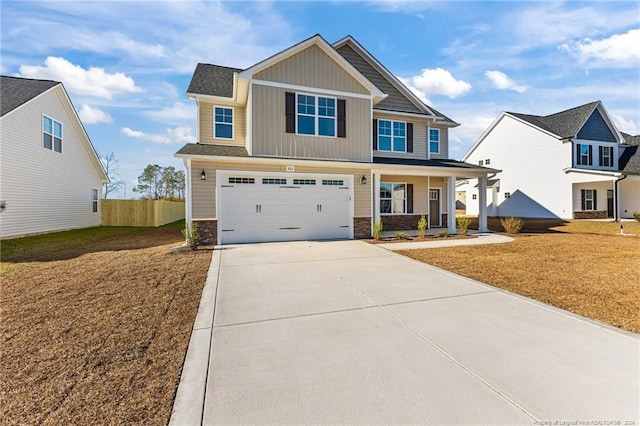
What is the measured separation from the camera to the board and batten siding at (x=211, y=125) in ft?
40.0

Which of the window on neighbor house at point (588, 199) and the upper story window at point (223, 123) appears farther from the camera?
the window on neighbor house at point (588, 199)

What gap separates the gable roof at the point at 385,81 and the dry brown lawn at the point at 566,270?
806cm

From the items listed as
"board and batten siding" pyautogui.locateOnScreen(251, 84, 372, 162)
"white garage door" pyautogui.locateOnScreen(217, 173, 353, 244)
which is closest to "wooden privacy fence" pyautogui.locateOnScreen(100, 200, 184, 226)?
"white garage door" pyautogui.locateOnScreen(217, 173, 353, 244)

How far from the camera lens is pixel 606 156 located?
21.3m

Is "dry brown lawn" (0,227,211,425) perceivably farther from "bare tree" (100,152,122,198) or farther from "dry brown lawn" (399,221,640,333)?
"bare tree" (100,152,122,198)

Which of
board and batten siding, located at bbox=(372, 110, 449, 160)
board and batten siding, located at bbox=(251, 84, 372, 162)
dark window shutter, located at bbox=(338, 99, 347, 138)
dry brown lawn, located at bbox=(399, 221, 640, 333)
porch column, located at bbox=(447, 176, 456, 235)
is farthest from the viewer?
board and batten siding, located at bbox=(372, 110, 449, 160)

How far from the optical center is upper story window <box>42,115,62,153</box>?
1371 cm

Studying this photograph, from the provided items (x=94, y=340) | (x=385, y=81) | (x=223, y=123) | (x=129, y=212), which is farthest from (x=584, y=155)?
(x=129, y=212)

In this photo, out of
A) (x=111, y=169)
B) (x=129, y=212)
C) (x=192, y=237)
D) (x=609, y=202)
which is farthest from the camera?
(x=111, y=169)

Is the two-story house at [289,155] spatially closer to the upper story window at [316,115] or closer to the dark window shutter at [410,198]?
the upper story window at [316,115]

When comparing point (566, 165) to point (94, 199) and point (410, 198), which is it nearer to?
point (410, 198)

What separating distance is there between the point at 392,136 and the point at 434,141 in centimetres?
311

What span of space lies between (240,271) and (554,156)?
79.7 ft

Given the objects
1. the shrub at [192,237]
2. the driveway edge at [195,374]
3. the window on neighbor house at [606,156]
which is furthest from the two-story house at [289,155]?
the window on neighbor house at [606,156]
